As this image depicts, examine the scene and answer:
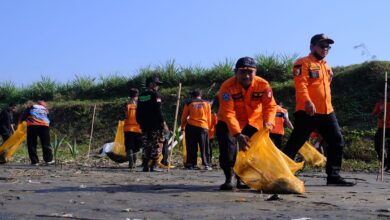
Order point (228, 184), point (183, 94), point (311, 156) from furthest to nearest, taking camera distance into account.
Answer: point (183, 94)
point (311, 156)
point (228, 184)

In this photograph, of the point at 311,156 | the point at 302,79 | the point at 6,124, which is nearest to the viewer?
the point at 302,79

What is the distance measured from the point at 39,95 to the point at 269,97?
24050 mm

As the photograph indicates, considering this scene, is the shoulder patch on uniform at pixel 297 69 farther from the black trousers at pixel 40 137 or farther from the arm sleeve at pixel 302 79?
the black trousers at pixel 40 137

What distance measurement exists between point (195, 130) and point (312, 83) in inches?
222

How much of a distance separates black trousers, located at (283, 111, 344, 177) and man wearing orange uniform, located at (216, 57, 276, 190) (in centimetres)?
89

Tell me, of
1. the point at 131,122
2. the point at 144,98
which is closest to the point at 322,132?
the point at 144,98

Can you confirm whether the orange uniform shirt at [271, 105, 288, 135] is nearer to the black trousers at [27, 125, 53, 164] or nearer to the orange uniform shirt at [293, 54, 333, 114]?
the orange uniform shirt at [293, 54, 333, 114]

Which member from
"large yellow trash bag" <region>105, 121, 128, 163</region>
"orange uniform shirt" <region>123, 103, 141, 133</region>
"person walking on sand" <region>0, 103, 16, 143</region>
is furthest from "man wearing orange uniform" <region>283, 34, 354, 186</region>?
"person walking on sand" <region>0, 103, 16, 143</region>

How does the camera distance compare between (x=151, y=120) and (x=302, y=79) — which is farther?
(x=151, y=120)

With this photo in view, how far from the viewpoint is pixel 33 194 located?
7.37 m

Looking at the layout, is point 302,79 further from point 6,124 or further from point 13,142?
point 6,124

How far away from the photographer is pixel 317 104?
335 inches

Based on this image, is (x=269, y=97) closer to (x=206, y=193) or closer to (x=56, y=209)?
(x=206, y=193)

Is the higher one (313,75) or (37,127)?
(313,75)
